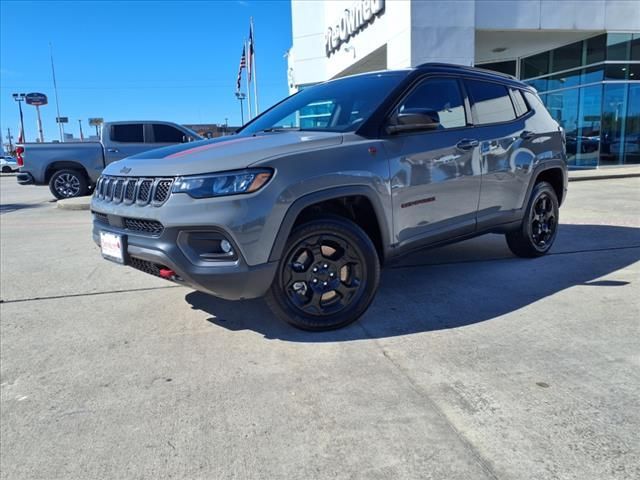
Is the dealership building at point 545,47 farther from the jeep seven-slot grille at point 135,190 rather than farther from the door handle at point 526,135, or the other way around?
the jeep seven-slot grille at point 135,190

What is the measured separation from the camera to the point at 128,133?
40.1 ft

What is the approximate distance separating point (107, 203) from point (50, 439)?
5.64ft

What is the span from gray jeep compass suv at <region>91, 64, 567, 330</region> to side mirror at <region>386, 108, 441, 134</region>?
0.01 meters

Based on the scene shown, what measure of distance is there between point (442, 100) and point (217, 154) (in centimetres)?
212

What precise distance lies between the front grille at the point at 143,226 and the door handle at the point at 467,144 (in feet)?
8.14

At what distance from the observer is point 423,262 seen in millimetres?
5449

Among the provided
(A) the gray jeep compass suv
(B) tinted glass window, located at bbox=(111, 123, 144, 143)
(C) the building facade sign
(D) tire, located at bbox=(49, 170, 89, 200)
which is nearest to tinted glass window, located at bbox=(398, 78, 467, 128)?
(A) the gray jeep compass suv

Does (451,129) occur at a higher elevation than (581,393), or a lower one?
higher

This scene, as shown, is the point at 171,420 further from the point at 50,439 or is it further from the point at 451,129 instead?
the point at 451,129

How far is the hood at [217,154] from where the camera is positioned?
3000 millimetres

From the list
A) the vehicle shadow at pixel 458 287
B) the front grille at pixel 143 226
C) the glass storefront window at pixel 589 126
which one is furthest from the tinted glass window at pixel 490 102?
the glass storefront window at pixel 589 126

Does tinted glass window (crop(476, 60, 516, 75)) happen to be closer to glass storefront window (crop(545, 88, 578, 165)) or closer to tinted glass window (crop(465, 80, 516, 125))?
glass storefront window (crop(545, 88, 578, 165))

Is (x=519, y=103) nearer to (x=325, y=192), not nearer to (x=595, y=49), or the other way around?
(x=325, y=192)

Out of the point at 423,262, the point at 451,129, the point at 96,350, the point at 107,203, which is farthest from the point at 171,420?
the point at 423,262
